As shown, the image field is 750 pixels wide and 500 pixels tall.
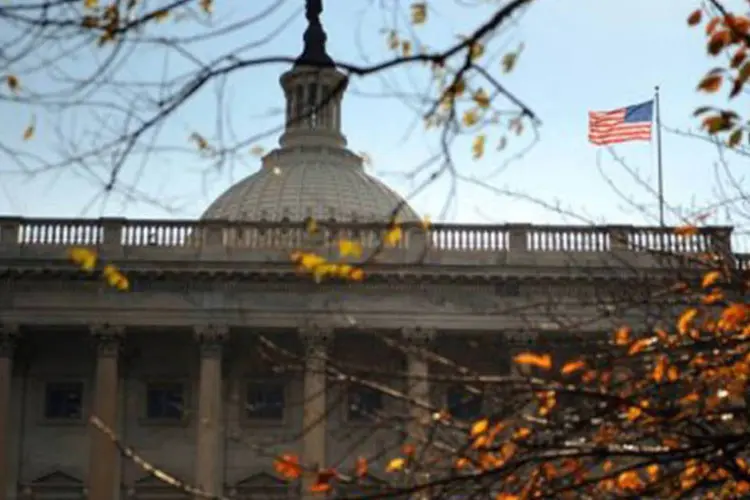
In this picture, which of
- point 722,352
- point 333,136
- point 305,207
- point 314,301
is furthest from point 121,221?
point 722,352

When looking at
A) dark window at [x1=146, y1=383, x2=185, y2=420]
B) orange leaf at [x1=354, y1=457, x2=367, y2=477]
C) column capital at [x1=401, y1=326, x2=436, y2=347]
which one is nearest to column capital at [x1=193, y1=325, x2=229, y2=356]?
dark window at [x1=146, y1=383, x2=185, y2=420]

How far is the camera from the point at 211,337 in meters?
53.8

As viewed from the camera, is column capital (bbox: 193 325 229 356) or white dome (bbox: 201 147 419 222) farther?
white dome (bbox: 201 147 419 222)

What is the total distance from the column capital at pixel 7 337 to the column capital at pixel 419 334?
12666 millimetres

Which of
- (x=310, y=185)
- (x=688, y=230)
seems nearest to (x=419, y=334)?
(x=310, y=185)

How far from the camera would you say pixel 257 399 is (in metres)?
55.8

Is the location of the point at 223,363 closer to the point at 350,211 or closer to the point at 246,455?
the point at 246,455

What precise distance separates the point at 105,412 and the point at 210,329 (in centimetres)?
430

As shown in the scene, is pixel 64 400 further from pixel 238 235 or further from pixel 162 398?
pixel 238 235

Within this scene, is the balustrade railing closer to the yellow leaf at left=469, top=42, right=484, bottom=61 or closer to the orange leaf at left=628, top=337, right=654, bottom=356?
the orange leaf at left=628, top=337, right=654, bottom=356

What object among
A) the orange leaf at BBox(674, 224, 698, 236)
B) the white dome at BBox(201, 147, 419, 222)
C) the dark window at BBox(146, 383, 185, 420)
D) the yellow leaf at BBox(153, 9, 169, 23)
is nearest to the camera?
the yellow leaf at BBox(153, 9, 169, 23)

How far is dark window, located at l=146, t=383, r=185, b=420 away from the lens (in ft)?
184

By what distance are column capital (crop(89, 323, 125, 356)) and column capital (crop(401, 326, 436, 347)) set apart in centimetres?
928

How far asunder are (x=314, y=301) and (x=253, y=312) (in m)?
2.06
